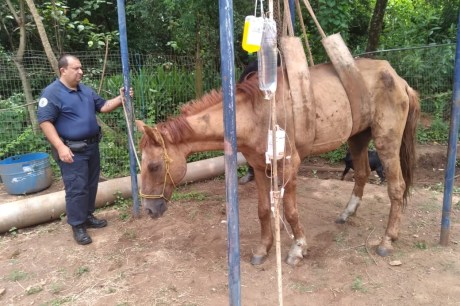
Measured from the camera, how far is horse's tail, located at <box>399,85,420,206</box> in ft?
12.3

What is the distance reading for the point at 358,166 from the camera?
164 inches

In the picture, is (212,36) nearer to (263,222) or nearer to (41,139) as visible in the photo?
(41,139)

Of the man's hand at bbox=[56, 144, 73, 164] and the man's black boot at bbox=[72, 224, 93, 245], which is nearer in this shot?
the man's hand at bbox=[56, 144, 73, 164]

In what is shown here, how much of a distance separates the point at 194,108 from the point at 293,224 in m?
1.37

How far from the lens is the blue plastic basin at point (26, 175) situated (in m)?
5.01

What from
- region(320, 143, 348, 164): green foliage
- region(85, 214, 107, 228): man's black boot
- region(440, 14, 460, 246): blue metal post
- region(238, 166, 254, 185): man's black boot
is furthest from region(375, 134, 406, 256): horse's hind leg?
region(320, 143, 348, 164): green foliage

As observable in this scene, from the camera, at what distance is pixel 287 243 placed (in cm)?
378

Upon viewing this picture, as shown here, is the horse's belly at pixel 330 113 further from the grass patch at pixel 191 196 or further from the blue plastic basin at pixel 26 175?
the blue plastic basin at pixel 26 175

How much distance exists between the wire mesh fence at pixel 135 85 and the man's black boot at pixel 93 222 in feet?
5.08

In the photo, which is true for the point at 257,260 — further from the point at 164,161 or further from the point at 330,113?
the point at 330,113

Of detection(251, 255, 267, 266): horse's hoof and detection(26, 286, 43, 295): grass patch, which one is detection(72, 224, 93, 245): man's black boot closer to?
detection(26, 286, 43, 295): grass patch

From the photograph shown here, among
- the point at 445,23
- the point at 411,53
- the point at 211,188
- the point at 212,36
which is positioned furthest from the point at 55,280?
the point at 445,23

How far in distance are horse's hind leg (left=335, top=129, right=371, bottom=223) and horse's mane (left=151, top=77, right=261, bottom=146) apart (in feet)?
5.22

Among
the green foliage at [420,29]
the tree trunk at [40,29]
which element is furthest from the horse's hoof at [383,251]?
the green foliage at [420,29]
